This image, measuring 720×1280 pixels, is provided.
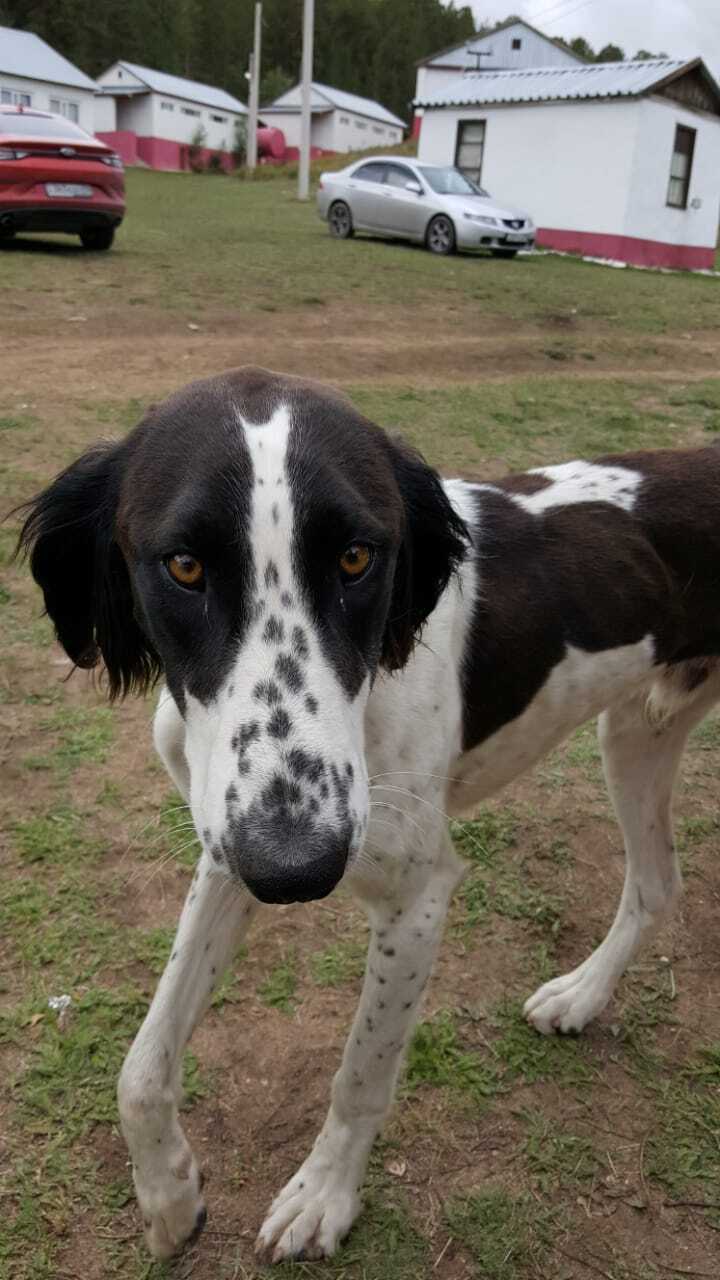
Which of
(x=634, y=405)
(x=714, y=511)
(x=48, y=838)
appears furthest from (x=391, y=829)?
(x=634, y=405)

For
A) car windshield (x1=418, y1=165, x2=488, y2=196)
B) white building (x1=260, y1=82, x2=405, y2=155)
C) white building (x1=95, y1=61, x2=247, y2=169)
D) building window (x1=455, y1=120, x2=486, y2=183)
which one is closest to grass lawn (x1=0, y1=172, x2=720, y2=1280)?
car windshield (x1=418, y1=165, x2=488, y2=196)

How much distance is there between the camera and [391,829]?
2.13 metres

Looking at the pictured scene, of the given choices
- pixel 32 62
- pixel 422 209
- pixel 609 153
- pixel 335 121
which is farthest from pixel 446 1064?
pixel 335 121

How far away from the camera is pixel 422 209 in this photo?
17.5 m

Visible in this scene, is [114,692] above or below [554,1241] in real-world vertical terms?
above

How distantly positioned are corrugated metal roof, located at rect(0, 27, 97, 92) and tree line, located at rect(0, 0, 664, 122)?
25.0 meters

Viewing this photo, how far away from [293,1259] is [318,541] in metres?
1.55

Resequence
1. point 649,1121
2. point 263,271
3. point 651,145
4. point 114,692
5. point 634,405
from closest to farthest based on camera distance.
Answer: point 114,692
point 649,1121
point 634,405
point 263,271
point 651,145

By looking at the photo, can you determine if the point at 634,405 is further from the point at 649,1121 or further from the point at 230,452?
the point at 230,452

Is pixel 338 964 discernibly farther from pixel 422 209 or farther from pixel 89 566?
pixel 422 209

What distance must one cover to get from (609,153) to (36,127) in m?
12.9

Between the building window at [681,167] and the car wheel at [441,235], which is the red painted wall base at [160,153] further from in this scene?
the car wheel at [441,235]

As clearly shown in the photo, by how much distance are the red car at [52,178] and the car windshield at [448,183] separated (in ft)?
21.0

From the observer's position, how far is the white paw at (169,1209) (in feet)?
7.04
